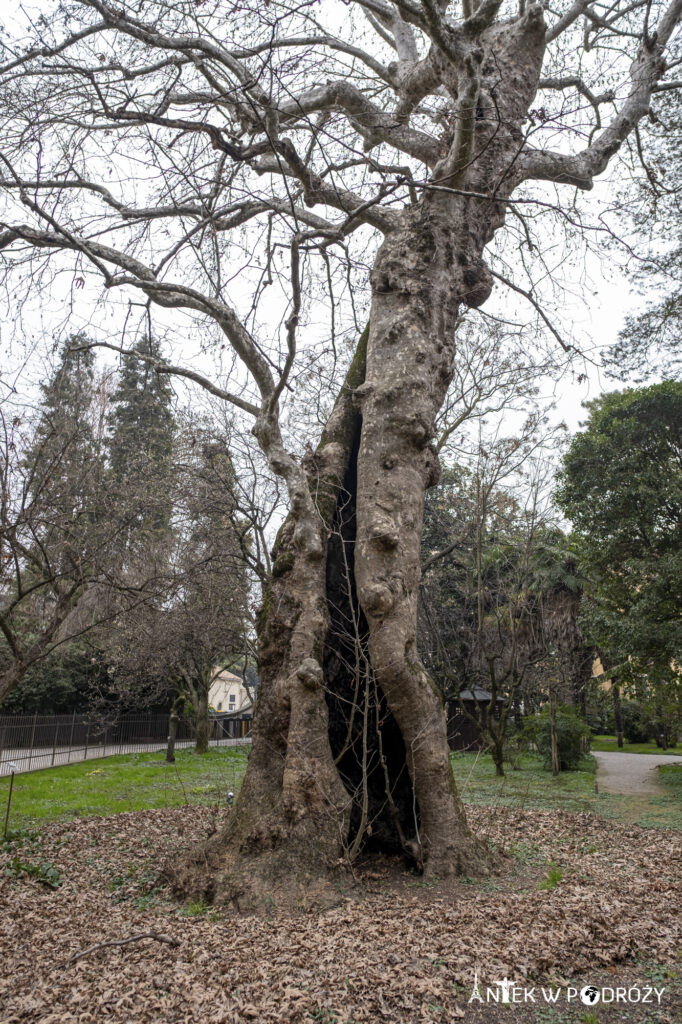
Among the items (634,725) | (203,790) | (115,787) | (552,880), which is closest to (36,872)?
(552,880)

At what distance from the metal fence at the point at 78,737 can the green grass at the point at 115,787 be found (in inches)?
24.6

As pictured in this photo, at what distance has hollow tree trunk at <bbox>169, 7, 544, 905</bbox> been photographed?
16.9 feet

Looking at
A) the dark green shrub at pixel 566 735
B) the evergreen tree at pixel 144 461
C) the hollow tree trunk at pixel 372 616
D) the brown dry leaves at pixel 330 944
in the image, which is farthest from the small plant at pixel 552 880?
the dark green shrub at pixel 566 735

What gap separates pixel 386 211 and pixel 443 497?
882 centimetres

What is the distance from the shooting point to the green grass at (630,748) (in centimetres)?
2409

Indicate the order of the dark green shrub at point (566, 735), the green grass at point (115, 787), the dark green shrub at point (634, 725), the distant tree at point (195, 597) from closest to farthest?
the green grass at point (115, 787), the distant tree at point (195, 597), the dark green shrub at point (566, 735), the dark green shrub at point (634, 725)

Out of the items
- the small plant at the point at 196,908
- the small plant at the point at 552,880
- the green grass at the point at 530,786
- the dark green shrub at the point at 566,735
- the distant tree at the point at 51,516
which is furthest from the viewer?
the dark green shrub at the point at 566,735

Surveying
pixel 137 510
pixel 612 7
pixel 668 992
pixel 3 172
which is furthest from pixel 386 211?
pixel 668 992

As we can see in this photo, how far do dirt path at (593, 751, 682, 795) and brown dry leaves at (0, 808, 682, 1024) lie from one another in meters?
7.61

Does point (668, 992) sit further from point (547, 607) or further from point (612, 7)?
point (547, 607)

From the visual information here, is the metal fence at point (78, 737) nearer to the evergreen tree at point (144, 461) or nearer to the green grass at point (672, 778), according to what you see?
the evergreen tree at point (144, 461)

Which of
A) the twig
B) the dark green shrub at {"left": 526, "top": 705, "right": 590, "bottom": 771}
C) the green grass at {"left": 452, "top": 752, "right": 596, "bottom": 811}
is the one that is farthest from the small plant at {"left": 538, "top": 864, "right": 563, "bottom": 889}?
the dark green shrub at {"left": 526, "top": 705, "right": 590, "bottom": 771}

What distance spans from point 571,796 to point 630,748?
17.6 metres

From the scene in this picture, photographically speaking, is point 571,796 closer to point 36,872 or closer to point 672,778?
point 672,778
